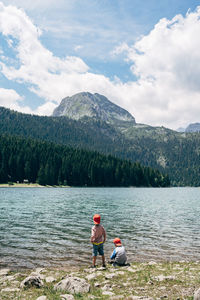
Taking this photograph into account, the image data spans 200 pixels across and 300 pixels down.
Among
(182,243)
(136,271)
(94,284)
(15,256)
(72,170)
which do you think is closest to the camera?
(94,284)

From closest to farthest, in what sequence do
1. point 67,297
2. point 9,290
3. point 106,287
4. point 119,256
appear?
1. point 67,297
2. point 9,290
3. point 106,287
4. point 119,256

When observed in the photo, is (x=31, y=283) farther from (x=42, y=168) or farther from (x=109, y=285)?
(x=42, y=168)

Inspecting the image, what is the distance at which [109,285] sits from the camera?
1226 centimetres

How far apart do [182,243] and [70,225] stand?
14390mm

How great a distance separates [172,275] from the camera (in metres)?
14.1

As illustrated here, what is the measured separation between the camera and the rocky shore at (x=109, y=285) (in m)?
10.7

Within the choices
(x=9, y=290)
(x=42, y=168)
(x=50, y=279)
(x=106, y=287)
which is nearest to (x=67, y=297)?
(x=106, y=287)

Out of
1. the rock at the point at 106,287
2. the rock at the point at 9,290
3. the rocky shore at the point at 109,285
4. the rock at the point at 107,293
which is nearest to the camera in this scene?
the rocky shore at the point at 109,285

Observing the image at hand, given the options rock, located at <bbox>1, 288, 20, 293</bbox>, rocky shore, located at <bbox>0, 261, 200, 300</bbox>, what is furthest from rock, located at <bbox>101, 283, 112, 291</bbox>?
rock, located at <bbox>1, 288, 20, 293</bbox>

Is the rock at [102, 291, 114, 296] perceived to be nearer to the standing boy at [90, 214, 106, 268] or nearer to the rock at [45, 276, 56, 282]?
the rock at [45, 276, 56, 282]

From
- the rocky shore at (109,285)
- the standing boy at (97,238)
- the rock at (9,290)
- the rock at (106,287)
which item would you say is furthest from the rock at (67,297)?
the standing boy at (97,238)

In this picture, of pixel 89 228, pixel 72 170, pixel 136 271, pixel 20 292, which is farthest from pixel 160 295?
pixel 72 170

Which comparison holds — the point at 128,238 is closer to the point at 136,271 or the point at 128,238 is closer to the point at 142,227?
the point at 142,227

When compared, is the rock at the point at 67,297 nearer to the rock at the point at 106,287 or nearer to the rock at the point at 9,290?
the rock at the point at 106,287
